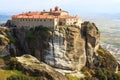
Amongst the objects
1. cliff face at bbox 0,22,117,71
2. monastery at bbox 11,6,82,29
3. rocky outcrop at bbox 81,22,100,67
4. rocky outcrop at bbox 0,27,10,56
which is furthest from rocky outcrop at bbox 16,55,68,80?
rocky outcrop at bbox 81,22,100,67

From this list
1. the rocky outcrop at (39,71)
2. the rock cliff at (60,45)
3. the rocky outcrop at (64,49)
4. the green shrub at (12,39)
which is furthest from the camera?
the green shrub at (12,39)

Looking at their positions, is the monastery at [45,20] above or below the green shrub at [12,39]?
above

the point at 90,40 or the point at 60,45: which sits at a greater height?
the point at 90,40

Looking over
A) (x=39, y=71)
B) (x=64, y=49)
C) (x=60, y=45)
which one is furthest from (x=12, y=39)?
(x=39, y=71)

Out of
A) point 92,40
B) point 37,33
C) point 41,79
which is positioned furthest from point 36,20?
point 41,79

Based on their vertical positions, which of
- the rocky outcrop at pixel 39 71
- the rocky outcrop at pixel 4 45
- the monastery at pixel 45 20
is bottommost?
the rocky outcrop at pixel 39 71

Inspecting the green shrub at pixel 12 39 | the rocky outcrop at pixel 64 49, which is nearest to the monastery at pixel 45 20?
the rocky outcrop at pixel 64 49

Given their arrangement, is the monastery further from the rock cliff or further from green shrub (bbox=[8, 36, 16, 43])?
green shrub (bbox=[8, 36, 16, 43])

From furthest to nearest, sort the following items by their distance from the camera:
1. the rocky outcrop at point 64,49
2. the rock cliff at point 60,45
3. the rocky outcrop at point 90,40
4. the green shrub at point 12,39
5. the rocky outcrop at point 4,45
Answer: the rocky outcrop at point 90,40
the green shrub at point 12,39
the rocky outcrop at point 4,45
the rock cliff at point 60,45
the rocky outcrop at point 64,49

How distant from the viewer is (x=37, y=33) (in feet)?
479

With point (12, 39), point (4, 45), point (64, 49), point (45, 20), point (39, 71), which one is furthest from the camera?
point (12, 39)

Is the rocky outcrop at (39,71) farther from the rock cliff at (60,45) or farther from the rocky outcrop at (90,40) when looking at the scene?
the rocky outcrop at (90,40)

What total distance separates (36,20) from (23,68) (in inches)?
1187

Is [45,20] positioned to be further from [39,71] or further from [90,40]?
[39,71]
